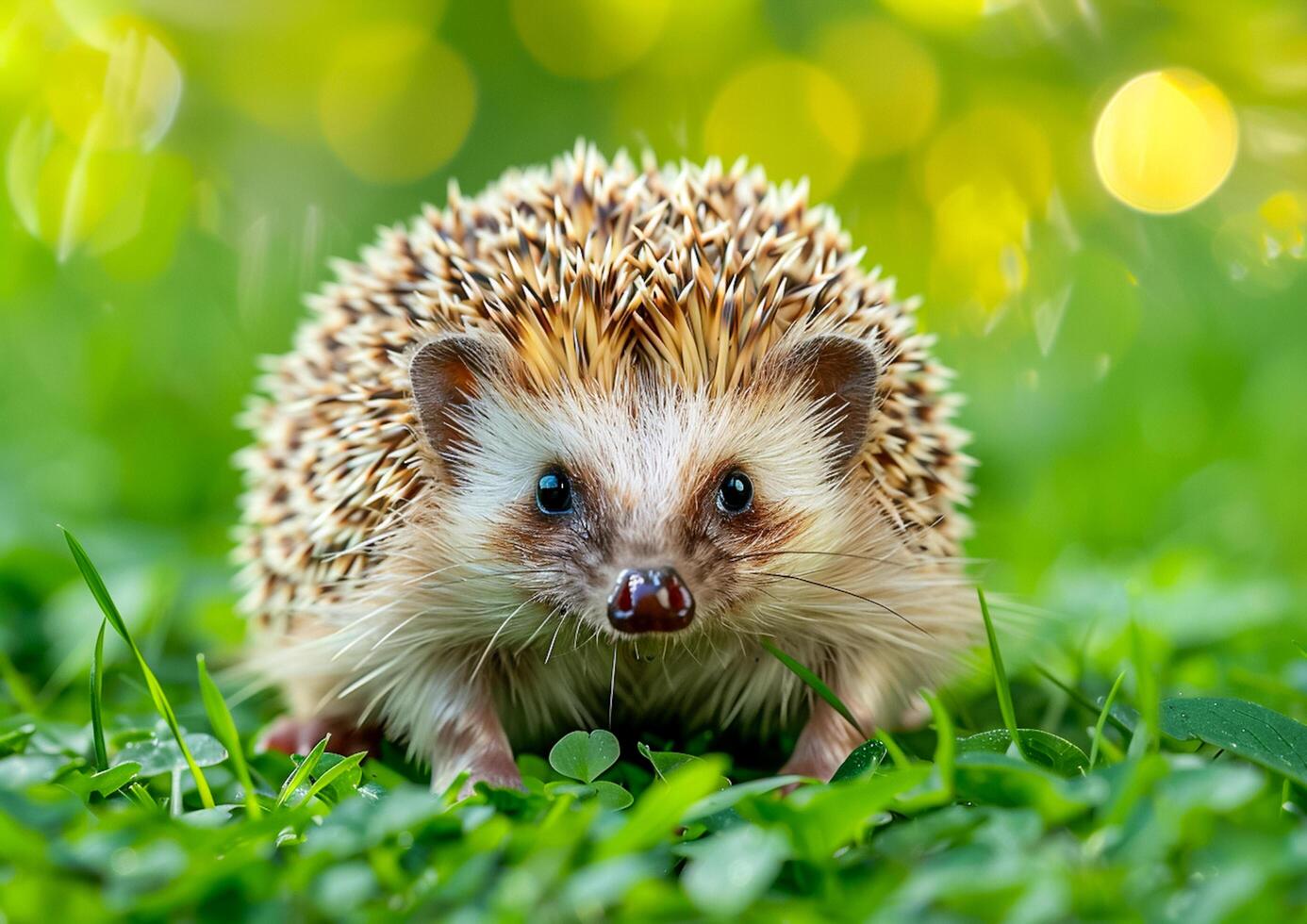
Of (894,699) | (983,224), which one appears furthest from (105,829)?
(983,224)

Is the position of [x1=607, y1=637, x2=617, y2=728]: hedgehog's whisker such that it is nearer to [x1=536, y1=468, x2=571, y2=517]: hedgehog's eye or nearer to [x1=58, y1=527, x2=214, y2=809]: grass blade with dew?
[x1=536, y1=468, x2=571, y2=517]: hedgehog's eye

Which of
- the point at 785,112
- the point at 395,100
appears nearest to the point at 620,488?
the point at 785,112

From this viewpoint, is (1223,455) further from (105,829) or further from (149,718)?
(105,829)

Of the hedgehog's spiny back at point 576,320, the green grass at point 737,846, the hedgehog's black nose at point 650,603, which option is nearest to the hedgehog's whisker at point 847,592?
the hedgehog's spiny back at point 576,320

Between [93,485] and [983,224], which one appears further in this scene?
[983,224]

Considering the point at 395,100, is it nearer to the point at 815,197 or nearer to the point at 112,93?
the point at 112,93

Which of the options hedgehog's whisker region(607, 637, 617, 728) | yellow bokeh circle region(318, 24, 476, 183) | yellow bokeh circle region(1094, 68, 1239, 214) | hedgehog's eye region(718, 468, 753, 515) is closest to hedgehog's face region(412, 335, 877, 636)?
hedgehog's eye region(718, 468, 753, 515)
